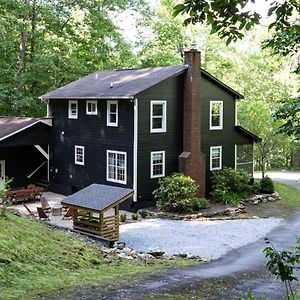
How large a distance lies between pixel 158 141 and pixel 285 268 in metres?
18.8

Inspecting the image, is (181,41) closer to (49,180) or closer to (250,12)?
(49,180)

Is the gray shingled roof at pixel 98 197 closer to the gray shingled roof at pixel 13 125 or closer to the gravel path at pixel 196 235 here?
the gravel path at pixel 196 235

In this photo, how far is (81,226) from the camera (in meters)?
17.5

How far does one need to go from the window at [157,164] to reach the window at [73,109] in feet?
18.1

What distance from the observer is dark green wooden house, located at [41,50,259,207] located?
23.6 m

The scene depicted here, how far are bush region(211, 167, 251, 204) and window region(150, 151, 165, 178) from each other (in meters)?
3.19

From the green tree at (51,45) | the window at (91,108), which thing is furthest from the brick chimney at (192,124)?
the green tree at (51,45)

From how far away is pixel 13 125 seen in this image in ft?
88.0

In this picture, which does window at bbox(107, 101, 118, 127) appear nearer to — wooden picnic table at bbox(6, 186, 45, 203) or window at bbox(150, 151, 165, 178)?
window at bbox(150, 151, 165, 178)

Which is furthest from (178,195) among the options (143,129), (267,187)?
(267,187)

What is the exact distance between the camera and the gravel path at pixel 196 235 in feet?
55.6

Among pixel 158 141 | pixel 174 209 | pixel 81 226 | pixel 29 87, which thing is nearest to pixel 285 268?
pixel 81 226

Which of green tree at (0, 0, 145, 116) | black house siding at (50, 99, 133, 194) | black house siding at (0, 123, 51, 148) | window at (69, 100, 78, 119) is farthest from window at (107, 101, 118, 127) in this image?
green tree at (0, 0, 145, 116)

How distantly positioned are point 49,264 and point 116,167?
1328cm
